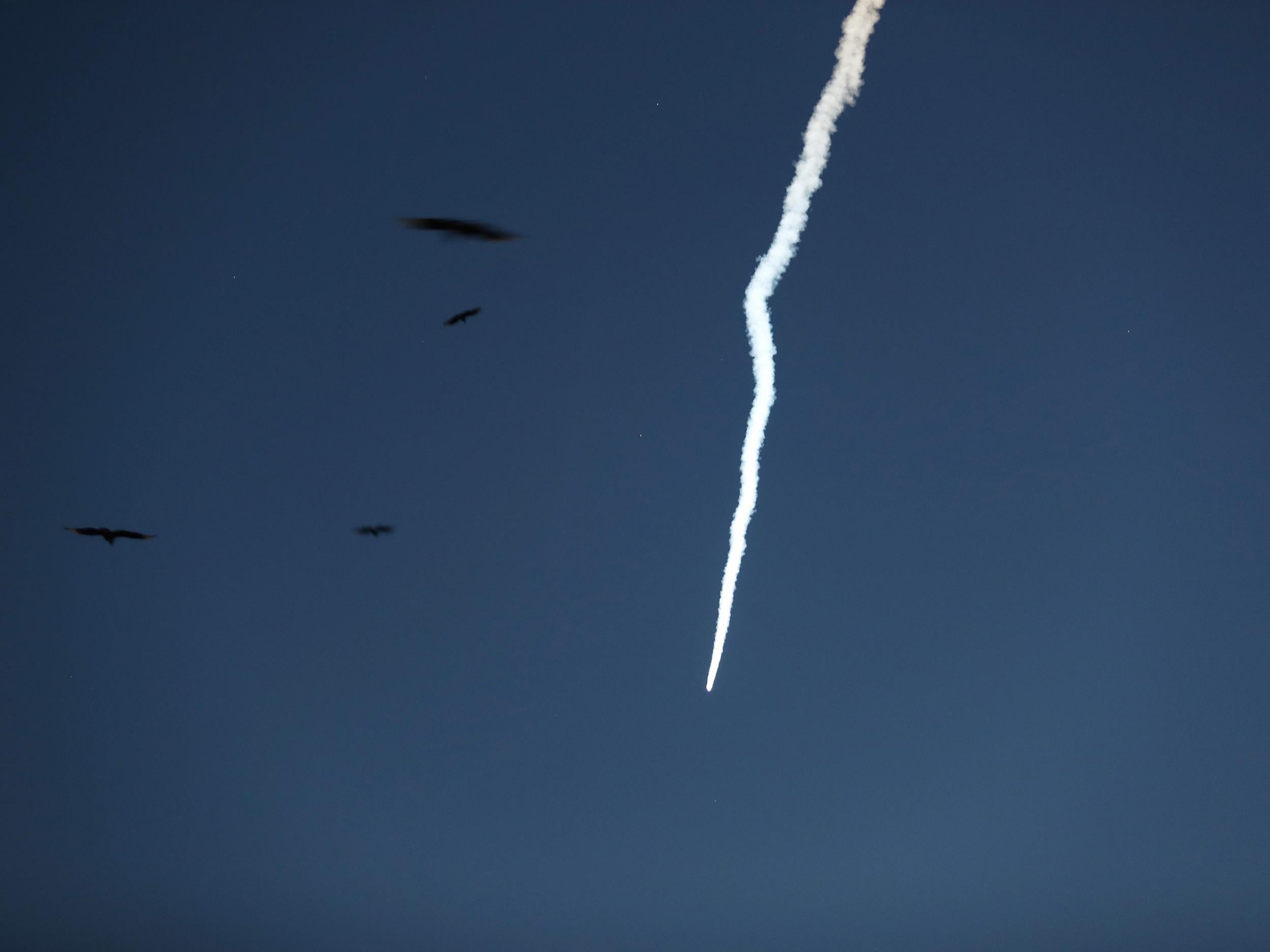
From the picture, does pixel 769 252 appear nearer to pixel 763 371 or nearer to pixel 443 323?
pixel 763 371

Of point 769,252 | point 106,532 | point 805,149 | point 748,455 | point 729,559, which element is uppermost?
point 805,149

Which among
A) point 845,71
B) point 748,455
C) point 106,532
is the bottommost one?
point 106,532

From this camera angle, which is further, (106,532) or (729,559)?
(729,559)

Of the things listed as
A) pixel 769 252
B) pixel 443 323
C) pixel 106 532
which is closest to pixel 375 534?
pixel 443 323

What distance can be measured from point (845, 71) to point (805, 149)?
1.77 metres

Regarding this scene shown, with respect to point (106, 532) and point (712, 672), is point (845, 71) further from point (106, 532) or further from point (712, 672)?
point (106, 532)

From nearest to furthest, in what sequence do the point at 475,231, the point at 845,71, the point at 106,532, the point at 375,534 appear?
the point at 475,231
the point at 106,532
the point at 845,71
the point at 375,534

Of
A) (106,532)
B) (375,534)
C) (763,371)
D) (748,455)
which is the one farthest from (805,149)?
(106,532)

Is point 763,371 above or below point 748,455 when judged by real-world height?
above

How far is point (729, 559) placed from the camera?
20.9 metres

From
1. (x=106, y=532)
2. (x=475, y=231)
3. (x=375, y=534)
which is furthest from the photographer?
(x=375, y=534)

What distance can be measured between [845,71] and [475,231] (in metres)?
11.7

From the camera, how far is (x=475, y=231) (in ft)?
38.5

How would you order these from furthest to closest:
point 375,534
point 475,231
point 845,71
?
1. point 375,534
2. point 845,71
3. point 475,231
